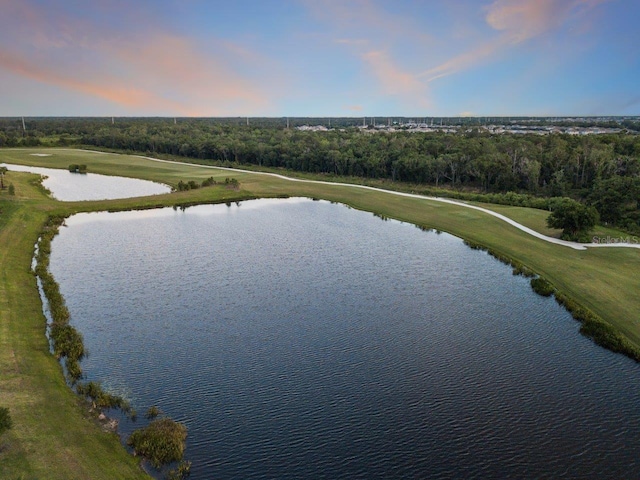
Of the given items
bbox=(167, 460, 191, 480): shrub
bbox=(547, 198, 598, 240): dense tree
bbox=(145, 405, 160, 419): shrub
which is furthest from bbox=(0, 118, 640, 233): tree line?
bbox=(167, 460, 191, 480): shrub

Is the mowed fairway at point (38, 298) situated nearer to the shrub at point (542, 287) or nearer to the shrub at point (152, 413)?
the shrub at point (542, 287)

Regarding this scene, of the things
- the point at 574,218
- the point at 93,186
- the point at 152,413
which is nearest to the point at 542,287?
the point at 574,218

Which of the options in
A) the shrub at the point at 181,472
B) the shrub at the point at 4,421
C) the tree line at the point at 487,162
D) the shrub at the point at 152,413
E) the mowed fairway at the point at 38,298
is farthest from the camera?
the tree line at the point at 487,162

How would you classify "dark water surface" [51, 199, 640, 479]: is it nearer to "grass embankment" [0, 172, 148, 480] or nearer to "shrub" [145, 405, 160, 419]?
"shrub" [145, 405, 160, 419]

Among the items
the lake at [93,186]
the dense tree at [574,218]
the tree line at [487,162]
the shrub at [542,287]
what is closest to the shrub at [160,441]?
the shrub at [542,287]

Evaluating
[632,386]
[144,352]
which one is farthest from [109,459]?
[632,386]

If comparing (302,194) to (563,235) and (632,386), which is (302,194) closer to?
(563,235)
